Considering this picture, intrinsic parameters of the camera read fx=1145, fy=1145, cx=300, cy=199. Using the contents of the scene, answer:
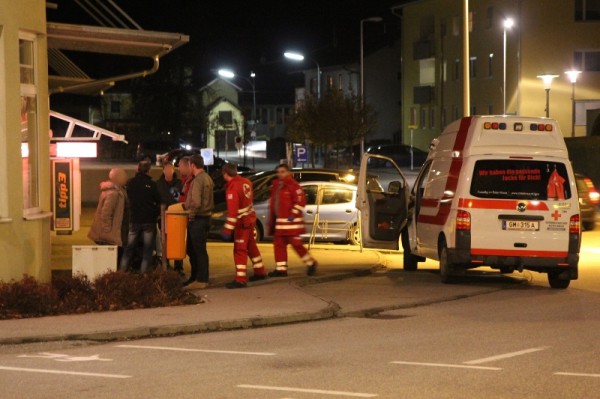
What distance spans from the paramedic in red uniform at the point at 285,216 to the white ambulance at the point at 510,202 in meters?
2.16

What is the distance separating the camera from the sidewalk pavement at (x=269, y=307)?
12516 mm

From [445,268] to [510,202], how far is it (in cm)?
145

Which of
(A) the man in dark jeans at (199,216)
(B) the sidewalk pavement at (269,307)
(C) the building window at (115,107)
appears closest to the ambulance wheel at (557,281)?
(B) the sidewalk pavement at (269,307)

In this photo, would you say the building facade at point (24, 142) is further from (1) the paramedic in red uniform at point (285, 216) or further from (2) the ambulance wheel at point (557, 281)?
(2) the ambulance wheel at point (557, 281)

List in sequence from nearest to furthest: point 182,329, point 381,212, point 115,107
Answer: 1. point 182,329
2. point 381,212
3. point 115,107

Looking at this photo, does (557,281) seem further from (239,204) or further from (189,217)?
(189,217)

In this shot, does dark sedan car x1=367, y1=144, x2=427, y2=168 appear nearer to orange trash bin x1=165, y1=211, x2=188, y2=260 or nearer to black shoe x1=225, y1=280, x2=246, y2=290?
black shoe x1=225, y1=280, x2=246, y2=290

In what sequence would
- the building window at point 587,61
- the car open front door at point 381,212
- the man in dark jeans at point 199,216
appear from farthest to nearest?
1. the building window at point 587,61
2. the car open front door at point 381,212
3. the man in dark jeans at point 199,216

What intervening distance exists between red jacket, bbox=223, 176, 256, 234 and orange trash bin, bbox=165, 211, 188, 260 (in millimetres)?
709

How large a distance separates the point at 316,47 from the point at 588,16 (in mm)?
51290

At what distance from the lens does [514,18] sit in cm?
6162

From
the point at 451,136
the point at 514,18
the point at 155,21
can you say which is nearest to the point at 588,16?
the point at 514,18

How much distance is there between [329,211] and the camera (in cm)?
2464

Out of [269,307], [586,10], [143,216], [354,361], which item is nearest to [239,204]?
[143,216]
